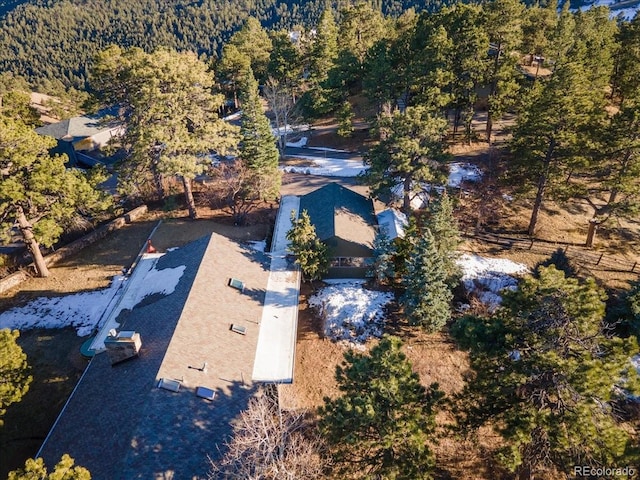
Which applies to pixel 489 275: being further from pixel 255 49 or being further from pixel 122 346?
pixel 255 49

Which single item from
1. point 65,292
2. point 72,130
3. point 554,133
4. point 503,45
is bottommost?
point 65,292

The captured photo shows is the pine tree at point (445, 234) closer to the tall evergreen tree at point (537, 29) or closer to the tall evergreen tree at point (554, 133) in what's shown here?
the tall evergreen tree at point (554, 133)

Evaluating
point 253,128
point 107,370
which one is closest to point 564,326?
point 107,370

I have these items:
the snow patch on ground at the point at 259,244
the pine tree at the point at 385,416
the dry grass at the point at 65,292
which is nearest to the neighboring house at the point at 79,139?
the dry grass at the point at 65,292

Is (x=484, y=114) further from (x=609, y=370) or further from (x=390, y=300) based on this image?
(x=609, y=370)

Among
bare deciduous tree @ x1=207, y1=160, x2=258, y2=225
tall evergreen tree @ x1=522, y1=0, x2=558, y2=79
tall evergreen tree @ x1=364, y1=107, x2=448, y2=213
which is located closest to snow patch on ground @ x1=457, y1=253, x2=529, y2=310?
tall evergreen tree @ x1=364, y1=107, x2=448, y2=213

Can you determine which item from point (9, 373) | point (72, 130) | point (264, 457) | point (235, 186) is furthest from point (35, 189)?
point (72, 130)

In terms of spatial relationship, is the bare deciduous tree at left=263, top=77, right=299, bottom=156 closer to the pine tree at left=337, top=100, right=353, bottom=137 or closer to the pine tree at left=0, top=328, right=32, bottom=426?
the pine tree at left=337, top=100, right=353, bottom=137
